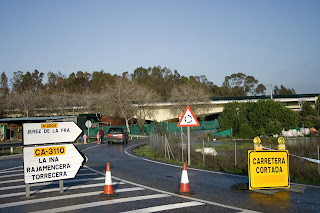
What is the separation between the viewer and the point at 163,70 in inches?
5709

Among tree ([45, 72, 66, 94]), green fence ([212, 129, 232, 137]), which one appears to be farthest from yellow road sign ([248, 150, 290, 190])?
tree ([45, 72, 66, 94])

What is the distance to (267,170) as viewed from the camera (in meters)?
10.2

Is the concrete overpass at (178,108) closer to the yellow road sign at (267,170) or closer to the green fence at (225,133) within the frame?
the green fence at (225,133)

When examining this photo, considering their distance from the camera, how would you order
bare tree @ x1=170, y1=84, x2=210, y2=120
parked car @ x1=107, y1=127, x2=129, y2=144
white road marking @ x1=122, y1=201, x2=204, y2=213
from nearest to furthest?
white road marking @ x1=122, y1=201, x2=204, y2=213 → parked car @ x1=107, y1=127, x2=129, y2=144 → bare tree @ x1=170, y1=84, x2=210, y2=120

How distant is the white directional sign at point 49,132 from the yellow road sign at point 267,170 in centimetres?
499

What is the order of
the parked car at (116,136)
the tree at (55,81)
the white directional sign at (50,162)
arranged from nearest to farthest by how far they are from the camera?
the white directional sign at (50,162), the parked car at (116,136), the tree at (55,81)

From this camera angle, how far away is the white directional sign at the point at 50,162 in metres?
10.2

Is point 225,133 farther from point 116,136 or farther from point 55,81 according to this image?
point 55,81

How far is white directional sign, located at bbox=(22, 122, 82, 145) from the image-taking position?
34.3 feet

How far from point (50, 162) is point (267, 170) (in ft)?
19.5

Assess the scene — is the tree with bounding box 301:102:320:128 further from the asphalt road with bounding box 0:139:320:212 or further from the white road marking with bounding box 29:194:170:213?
the white road marking with bounding box 29:194:170:213

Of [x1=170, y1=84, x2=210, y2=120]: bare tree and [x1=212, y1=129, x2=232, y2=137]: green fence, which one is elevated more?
[x1=170, y1=84, x2=210, y2=120]: bare tree

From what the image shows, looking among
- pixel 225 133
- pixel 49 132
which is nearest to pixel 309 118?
pixel 225 133

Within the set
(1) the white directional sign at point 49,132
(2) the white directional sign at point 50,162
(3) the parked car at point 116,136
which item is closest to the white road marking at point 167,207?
(2) the white directional sign at point 50,162
